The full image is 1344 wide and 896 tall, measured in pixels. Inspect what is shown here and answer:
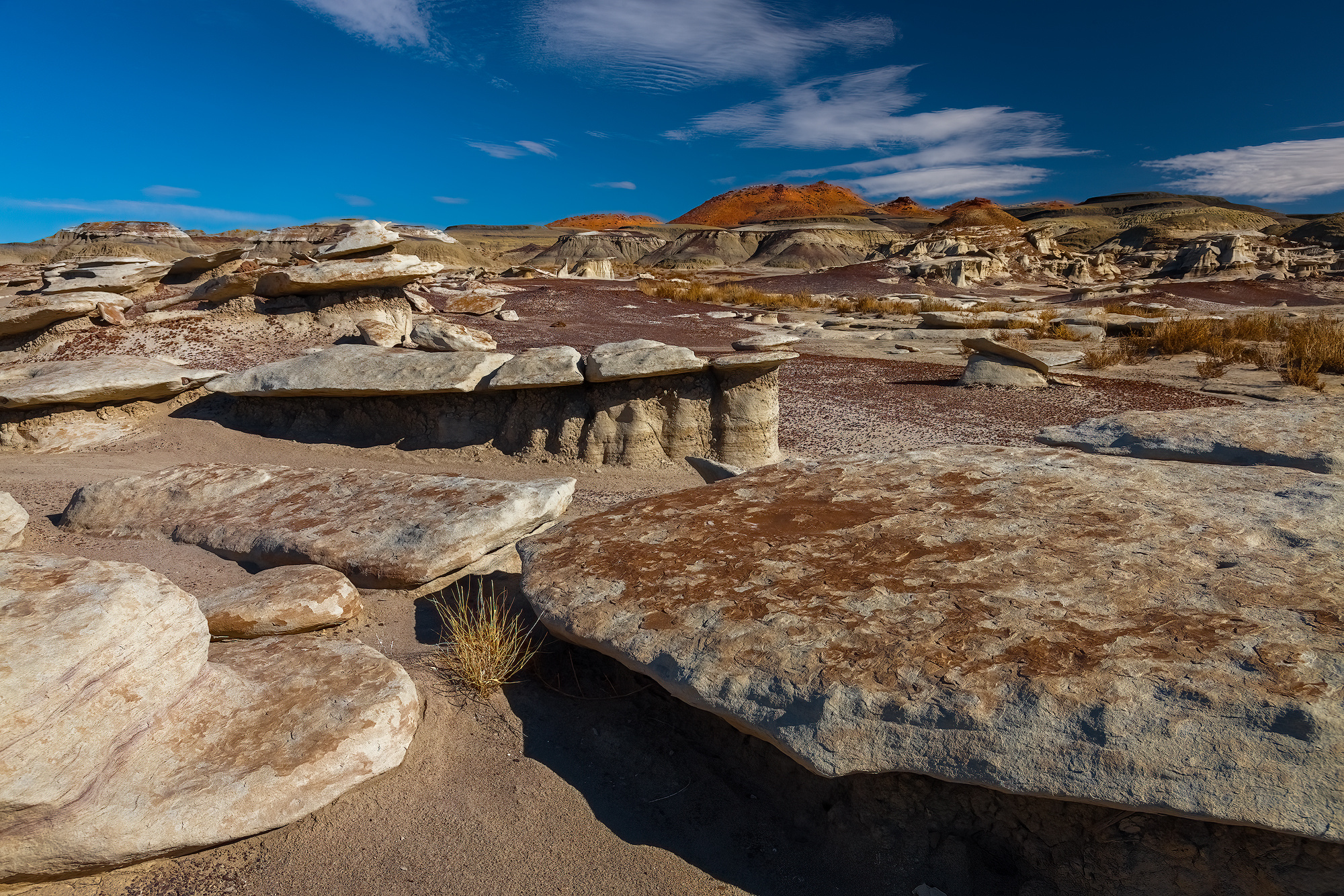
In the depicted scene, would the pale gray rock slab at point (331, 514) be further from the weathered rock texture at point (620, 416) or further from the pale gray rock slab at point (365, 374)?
the weathered rock texture at point (620, 416)

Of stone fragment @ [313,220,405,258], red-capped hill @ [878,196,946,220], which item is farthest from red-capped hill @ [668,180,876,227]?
stone fragment @ [313,220,405,258]

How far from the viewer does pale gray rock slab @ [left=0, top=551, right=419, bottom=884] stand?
1.77 meters

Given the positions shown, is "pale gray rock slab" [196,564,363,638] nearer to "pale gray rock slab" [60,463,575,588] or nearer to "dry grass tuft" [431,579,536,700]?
"pale gray rock slab" [60,463,575,588]

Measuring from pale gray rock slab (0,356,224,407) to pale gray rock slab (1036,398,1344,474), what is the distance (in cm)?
740

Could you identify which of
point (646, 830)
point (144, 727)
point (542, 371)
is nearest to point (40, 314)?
point (542, 371)

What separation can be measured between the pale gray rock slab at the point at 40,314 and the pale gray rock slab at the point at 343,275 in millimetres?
1445

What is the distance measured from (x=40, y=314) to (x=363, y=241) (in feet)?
12.8

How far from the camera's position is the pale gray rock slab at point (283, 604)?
116 inches

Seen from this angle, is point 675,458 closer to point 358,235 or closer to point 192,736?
point 192,736

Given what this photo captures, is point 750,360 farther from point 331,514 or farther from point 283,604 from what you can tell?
point 283,604

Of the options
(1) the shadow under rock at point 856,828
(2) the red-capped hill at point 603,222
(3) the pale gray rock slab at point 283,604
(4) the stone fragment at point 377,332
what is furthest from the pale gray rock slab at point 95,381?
(2) the red-capped hill at point 603,222

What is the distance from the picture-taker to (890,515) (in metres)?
2.80

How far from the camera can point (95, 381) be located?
260 inches

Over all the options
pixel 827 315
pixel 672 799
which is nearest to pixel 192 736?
pixel 672 799
